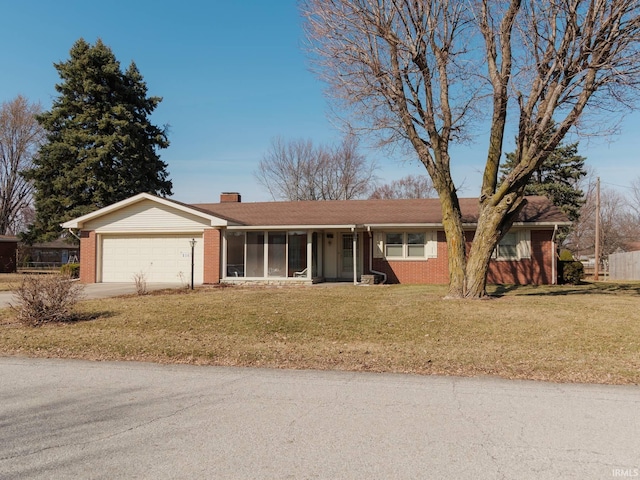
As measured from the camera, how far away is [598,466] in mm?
3365

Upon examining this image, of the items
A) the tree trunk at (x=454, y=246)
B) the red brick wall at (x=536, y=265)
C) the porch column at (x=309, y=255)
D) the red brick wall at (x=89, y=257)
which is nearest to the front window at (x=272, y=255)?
the porch column at (x=309, y=255)

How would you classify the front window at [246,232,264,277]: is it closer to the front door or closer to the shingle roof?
the shingle roof

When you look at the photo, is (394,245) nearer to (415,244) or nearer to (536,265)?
(415,244)

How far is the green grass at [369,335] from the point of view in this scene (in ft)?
21.3

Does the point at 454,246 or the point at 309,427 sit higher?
the point at 454,246

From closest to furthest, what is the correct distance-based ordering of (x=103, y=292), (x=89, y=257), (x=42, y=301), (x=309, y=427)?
(x=309, y=427)
(x=42, y=301)
(x=103, y=292)
(x=89, y=257)

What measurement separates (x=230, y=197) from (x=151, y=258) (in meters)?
7.29

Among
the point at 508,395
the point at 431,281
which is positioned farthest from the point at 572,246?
the point at 508,395

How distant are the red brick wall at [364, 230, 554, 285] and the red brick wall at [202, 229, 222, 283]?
247 inches

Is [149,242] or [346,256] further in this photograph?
[346,256]

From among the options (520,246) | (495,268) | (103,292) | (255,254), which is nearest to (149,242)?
(103,292)

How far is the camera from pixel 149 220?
1956cm

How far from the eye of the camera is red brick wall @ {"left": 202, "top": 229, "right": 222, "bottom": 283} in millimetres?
18859

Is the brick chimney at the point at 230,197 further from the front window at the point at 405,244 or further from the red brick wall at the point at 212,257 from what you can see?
the front window at the point at 405,244
